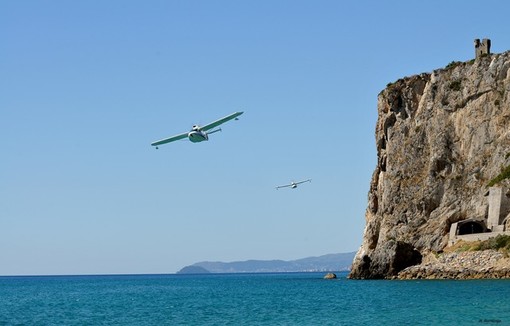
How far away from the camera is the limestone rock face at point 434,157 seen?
88875mm

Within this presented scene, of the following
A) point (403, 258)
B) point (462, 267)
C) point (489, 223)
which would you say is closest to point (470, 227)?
point (489, 223)

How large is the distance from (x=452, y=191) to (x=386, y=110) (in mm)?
16179

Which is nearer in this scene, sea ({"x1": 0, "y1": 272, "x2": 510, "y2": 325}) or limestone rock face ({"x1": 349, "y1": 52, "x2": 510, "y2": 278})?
sea ({"x1": 0, "y1": 272, "x2": 510, "y2": 325})

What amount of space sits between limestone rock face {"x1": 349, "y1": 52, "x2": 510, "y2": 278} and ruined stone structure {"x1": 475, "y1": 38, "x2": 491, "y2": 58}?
2.36m

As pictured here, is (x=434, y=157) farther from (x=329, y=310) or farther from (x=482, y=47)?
(x=329, y=310)

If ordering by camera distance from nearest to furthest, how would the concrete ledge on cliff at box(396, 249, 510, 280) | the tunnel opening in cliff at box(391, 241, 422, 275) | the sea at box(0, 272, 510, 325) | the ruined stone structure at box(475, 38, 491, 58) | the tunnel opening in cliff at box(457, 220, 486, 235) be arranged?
the sea at box(0, 272, 510, 325) < the concrete ledge on cliff at box(396, 249, 510, 280) < the tunnel opening in cliff at box(457, 220, 486, 235) < the tunnel opening in cliff at box(391, 241, 422, 275) < the ruined stone structure at box(475, 38, 491, 58)

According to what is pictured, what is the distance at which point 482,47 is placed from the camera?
319ft

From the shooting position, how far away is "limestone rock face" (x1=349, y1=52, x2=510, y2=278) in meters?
88.9

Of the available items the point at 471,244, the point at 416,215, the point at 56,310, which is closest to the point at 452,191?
the point at 416,215

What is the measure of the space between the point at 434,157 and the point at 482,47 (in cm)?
1440

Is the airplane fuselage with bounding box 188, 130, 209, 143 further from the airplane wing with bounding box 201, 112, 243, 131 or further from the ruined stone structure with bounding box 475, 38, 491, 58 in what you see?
the ruined stone structure with bounding box 475, 38, 491, 58

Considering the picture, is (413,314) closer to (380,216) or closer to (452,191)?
(452,191)

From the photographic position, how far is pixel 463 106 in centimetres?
9425

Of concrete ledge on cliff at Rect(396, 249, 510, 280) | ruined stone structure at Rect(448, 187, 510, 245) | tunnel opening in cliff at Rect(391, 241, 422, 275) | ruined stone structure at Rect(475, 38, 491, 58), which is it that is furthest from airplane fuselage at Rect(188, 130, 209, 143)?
ruined stone structure at Rect(475, 38, 491, 58)
